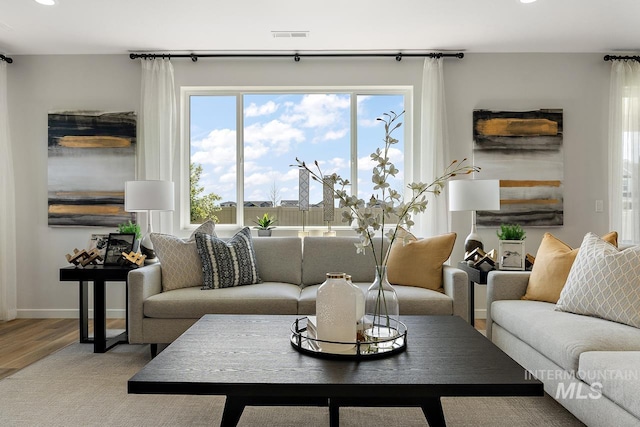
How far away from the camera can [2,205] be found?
4.57m

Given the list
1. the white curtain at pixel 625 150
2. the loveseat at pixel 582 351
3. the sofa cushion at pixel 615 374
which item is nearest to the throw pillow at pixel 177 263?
the loveseat at pixel 582 351

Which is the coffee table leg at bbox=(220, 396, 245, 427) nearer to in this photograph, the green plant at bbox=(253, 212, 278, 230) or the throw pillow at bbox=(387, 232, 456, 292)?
the throw pillow at bbox=(387, 232, 456, 292)

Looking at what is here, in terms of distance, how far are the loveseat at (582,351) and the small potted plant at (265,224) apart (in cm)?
220

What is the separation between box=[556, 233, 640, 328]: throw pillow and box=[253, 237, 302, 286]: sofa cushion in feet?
6.20

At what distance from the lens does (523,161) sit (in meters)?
4.66

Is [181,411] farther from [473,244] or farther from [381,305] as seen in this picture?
[473,244]

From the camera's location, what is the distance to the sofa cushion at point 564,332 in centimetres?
212

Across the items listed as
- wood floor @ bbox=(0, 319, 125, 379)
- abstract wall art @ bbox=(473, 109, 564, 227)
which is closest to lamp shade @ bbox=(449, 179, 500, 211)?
abstract wall art @ bbox=(473, 109, 564, 227)

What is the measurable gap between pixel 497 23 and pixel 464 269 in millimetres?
1961

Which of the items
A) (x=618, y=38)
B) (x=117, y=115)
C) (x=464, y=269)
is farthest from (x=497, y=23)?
(x=117, y=115)

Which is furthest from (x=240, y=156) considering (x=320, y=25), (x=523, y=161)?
(x=523, y=161)

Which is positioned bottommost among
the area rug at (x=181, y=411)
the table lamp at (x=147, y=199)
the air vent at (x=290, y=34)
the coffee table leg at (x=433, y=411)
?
the area rug at (x=181, y=411)

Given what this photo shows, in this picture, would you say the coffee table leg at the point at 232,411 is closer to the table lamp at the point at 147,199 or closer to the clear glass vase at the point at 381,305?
the clear glass vase at the point at 381,305

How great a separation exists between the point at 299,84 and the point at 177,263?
6.96ft
